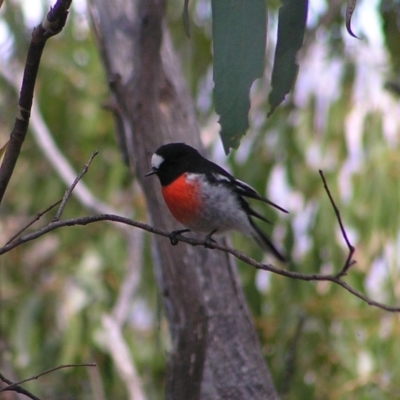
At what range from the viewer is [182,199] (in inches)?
104

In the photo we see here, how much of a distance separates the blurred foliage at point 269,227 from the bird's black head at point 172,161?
905 millimetres

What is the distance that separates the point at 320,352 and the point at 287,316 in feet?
0.82

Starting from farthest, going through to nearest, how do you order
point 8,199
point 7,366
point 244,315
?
1. point 8,199
2. point 7,366
3. point 244,315

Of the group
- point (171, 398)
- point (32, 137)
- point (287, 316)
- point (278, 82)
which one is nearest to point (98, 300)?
point (287, 316)

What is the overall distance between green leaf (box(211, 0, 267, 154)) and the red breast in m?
1.11

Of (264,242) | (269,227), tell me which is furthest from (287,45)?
(269,227)

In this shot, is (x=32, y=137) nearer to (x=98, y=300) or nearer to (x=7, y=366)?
(x=98, y=300)

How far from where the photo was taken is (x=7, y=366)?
3.43m

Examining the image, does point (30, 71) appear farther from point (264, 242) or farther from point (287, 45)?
point (264, 242)

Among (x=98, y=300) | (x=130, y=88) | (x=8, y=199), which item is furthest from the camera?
(x=8, y=199)

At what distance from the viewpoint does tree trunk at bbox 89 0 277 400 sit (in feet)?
7.88

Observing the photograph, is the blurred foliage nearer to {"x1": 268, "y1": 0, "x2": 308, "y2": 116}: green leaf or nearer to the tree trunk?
the tree trunk

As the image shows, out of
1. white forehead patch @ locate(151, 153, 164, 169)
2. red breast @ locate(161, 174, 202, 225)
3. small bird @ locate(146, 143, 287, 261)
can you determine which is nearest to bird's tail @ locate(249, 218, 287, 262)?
small bird @ locate(146, 143, 287, 261)

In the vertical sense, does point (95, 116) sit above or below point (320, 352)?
above
